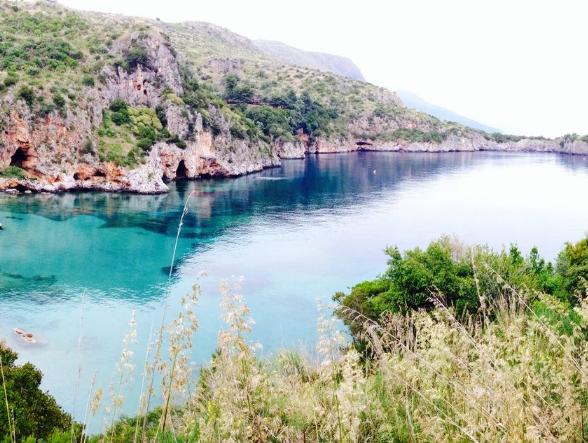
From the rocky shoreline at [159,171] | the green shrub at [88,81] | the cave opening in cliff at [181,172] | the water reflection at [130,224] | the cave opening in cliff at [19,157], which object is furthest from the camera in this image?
the cave opening in cliff at [181,172]

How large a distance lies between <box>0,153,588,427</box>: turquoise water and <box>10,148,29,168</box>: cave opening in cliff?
8.33 metres

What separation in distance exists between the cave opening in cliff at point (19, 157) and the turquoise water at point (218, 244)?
833cm

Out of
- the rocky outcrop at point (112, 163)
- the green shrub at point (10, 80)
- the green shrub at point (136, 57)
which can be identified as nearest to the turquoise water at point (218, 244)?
the rocky outcrop at point (112, 163)

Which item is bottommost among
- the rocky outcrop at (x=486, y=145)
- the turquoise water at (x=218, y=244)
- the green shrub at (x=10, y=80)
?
the turquoise water at (x=218, y=244)

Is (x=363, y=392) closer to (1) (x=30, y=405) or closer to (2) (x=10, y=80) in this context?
(1) (x=30, y=405)

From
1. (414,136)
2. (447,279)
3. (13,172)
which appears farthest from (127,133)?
(414,136)

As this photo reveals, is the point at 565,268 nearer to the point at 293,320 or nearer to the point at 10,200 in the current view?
the point at 293,320

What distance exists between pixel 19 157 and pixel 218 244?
33.8m

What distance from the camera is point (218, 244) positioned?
1869 inches

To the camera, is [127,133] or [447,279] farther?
[127,133]

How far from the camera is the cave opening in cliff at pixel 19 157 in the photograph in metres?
62.5

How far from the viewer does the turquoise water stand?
28.1m

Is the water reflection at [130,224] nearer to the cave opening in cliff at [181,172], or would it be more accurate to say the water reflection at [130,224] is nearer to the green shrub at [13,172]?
the cave opening in cliff at [181,172]

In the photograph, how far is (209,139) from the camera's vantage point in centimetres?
8638
